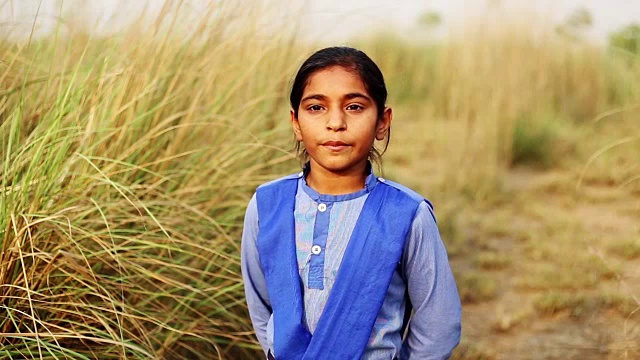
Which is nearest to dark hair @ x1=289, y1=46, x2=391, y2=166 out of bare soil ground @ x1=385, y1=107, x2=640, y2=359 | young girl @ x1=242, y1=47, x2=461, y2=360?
young girl @ x1=242, y1=47, x2=461, y2=360

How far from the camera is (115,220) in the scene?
2.82 meters

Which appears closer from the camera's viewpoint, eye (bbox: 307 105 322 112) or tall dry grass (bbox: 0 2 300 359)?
eye (bbox: 307 105 322 112)

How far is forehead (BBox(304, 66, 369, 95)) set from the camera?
1.95m

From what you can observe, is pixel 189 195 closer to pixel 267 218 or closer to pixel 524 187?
pixel 267 218

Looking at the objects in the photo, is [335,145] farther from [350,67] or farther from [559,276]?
[559,276]

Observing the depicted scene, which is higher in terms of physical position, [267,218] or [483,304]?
[267,218]

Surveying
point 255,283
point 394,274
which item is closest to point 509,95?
point 255,283

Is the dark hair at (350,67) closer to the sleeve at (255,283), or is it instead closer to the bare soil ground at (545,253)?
the sleeve at (255,283)

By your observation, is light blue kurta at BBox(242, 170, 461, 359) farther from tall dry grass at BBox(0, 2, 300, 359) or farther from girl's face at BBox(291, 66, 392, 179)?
tall dry grass at BBox(0, 2, 300, 359)

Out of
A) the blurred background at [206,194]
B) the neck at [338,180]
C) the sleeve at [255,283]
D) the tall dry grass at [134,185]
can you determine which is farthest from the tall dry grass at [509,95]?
the neck at [338,180]

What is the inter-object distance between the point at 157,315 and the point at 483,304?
1646mm

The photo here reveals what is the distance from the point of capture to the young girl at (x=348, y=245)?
196 cm

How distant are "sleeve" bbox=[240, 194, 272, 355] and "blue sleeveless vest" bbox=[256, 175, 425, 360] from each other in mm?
160

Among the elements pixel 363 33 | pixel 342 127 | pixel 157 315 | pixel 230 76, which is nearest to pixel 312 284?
pixel 342 127
